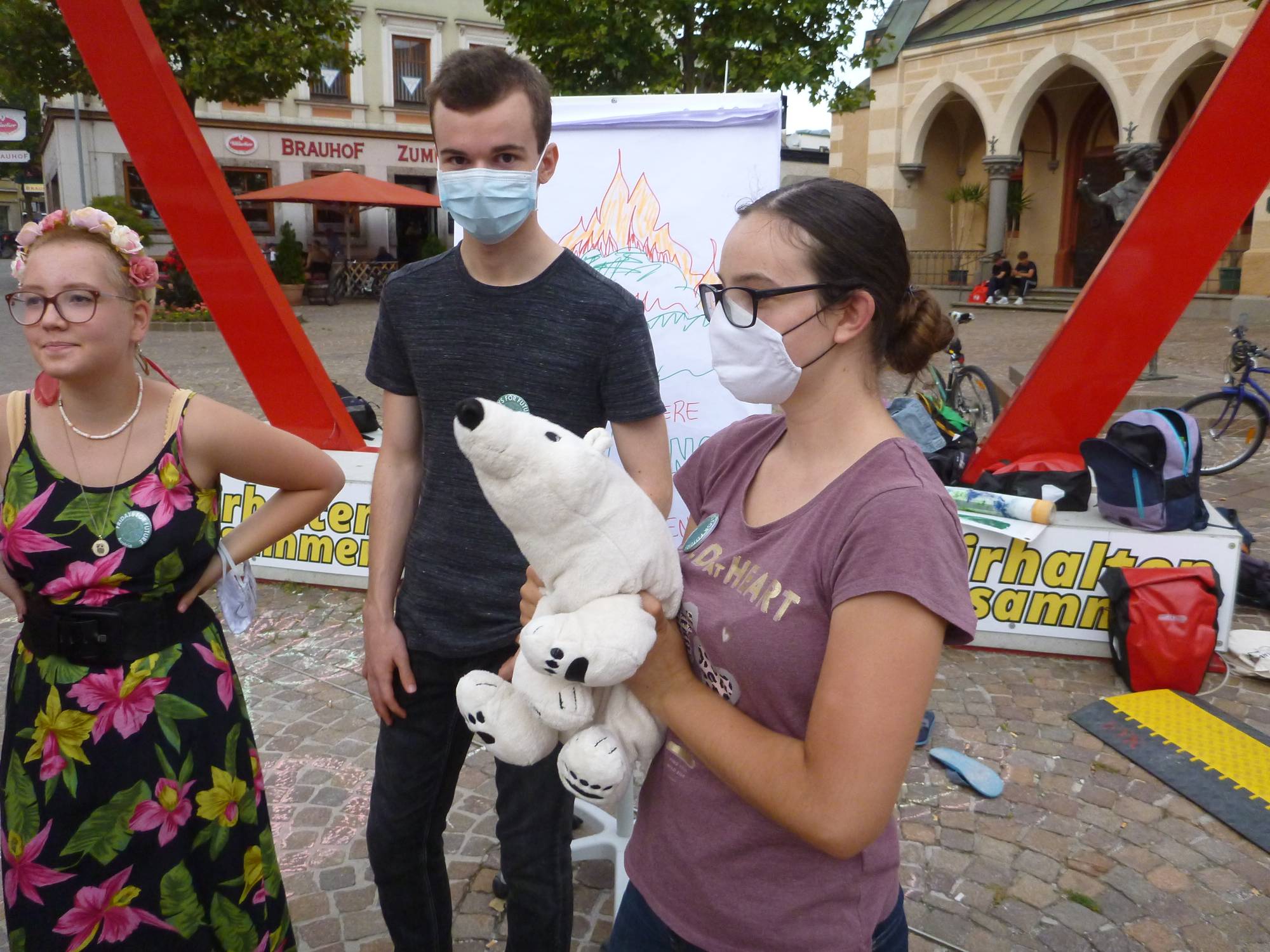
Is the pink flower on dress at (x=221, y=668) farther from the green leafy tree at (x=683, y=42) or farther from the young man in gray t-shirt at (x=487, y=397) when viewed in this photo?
the green leafy tree at (x=683, y=42)

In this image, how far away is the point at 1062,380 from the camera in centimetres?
489

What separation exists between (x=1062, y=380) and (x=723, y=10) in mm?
11014

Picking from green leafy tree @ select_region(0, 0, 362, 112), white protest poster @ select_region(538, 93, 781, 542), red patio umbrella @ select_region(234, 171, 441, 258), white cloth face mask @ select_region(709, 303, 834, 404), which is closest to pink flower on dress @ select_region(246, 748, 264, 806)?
white cloth face mask @ select_region(709, 303, 834, 404)

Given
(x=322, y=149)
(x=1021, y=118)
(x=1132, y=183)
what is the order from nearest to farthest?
1. (x=1132, y=183)
2. (x=1021, y=118)
3. (x=322, y=149)

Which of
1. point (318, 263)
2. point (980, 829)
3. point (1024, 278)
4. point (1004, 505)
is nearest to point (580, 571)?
point (980, 829)

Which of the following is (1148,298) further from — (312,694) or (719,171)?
(312,694)

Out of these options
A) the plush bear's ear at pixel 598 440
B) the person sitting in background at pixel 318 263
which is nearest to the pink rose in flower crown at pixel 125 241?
the plush bear's ear at pixel 598 440

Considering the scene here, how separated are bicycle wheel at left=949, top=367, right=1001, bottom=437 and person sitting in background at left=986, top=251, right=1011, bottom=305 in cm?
1348

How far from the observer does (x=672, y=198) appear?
14.0 ft

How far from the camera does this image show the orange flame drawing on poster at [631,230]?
168 inches

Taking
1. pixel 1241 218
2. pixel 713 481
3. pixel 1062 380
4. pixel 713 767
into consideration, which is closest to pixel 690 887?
pixel 713 767

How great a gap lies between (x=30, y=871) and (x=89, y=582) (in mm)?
607

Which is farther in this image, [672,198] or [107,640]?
[672,198]

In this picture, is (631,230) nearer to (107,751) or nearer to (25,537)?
→ (25,537)
